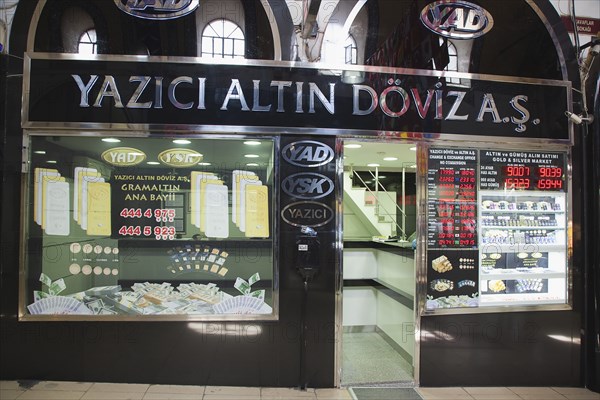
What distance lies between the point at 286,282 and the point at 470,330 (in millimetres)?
2041

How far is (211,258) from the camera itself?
4.04 metres

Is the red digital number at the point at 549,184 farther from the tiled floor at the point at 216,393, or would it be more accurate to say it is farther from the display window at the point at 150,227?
the display window at the point at 150,227

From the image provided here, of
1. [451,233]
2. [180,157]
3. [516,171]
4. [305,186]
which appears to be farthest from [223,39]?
[516,171]

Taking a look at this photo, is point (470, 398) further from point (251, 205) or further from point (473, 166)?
point (251, 205)

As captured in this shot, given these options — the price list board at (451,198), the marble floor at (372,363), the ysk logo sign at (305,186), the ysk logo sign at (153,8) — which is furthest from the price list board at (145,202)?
the price list board at (451,198)

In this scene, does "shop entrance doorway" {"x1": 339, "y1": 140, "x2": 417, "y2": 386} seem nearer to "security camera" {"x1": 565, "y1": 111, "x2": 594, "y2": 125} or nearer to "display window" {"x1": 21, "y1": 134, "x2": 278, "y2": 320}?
"display window" {"x1": 21, "y1": 134, "x2": 278, "y2": 320}

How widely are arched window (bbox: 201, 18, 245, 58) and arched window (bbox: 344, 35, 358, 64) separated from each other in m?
1.07

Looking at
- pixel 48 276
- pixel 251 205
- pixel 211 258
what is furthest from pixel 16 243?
pixel 251 205

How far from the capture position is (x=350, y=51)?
4.08m

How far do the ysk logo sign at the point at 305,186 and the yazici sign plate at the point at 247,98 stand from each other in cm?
48

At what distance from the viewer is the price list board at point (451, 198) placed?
4.14m

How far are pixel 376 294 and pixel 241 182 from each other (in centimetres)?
278

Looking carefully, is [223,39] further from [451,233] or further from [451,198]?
[451,233]

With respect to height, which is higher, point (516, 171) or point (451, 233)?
point (516, 171)
